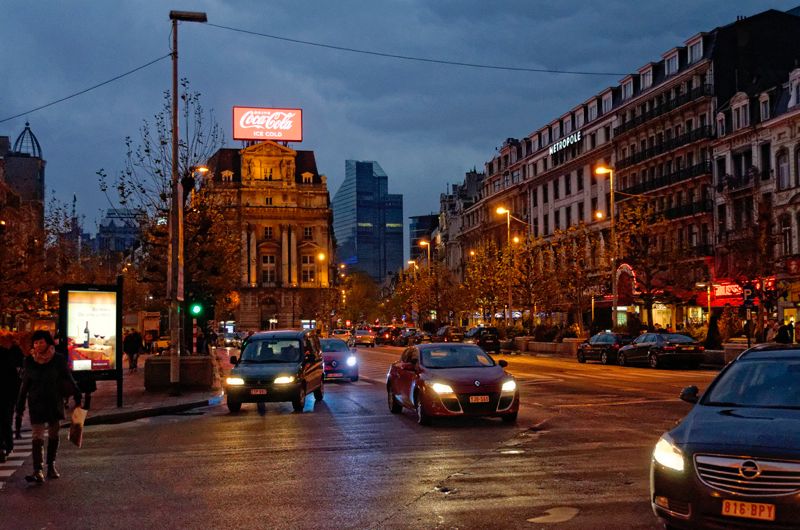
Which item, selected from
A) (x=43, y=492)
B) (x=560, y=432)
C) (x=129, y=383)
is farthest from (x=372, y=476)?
(x=129, y=383)

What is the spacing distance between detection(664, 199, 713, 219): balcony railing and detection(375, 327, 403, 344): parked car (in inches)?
1098

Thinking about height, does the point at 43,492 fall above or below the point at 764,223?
below

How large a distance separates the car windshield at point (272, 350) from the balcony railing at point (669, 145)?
155 ft

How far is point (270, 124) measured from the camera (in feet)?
403

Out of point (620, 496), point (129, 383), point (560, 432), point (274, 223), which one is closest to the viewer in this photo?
point (620, 496)

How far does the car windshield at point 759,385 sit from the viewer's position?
8.04 m

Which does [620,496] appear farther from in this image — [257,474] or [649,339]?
[649,339]

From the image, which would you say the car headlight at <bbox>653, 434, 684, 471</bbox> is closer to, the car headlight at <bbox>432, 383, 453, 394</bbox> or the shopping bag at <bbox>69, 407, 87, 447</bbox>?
the shopping bag at <bbox>69, 407, 87, 447</bbox>

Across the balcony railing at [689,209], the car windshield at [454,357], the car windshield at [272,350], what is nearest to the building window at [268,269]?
the balcony railing at [689,209]

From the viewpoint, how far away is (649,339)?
38.2 meters

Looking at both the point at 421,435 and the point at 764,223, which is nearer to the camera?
the point at 421,435

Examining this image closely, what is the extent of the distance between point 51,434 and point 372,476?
4016 mm

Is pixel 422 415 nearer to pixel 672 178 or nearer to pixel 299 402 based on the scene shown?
pixel 299 402

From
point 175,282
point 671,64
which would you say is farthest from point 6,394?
point 671,64
